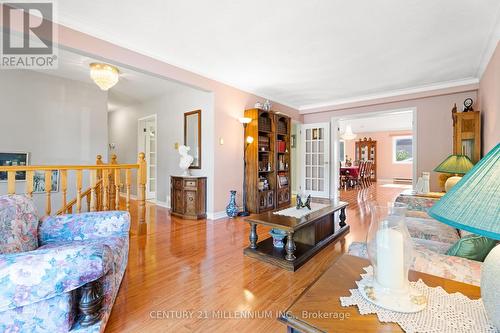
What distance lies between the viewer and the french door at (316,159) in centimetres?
595

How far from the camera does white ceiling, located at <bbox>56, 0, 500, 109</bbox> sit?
7.34 feet

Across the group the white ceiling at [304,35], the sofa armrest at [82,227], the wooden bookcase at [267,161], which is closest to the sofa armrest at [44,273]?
the sofa armrest at [82,227]

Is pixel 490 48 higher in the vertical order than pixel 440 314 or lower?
higher

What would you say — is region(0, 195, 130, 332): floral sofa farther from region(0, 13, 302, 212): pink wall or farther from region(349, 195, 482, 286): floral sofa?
region(0, 13, 302, 212): pink wall

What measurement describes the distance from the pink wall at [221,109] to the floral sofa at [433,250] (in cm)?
280

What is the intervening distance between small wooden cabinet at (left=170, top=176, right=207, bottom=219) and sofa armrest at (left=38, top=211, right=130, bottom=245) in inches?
84.1

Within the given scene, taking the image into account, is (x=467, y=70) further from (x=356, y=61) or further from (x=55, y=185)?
(x=55, y=185)

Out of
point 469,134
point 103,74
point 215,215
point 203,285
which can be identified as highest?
point 103,74

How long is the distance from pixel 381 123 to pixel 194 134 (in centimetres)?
820

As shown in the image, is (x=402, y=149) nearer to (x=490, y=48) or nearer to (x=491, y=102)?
(x=491, y=102)

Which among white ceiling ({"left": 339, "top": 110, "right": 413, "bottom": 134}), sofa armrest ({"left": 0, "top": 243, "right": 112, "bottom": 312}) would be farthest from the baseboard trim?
white ceiling ({"left": 339, "top": 110, "right": 413, "bottom": 134})

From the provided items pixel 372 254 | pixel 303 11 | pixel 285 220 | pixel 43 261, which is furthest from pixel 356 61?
pixel 43 261

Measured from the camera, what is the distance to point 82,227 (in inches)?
71.7

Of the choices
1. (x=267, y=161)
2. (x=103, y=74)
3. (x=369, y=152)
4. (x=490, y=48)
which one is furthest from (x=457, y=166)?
(x=369, y=152)
